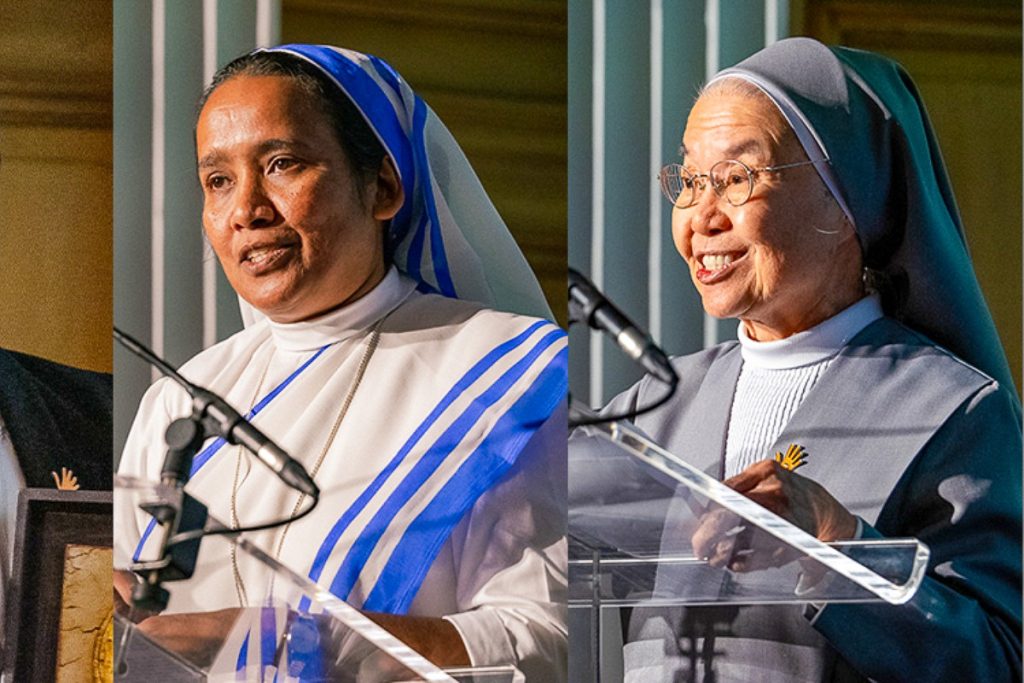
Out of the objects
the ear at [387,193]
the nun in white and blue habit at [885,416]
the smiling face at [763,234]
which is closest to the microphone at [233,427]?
the ear at [387,193]

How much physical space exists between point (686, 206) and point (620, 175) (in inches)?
5.1

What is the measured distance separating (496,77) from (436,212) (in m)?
0.26

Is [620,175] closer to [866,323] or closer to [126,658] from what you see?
[866,323]

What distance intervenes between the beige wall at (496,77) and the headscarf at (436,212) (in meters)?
0.02

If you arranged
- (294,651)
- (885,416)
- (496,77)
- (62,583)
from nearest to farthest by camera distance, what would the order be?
(885,416), (294,651), (496,77), (62,583)

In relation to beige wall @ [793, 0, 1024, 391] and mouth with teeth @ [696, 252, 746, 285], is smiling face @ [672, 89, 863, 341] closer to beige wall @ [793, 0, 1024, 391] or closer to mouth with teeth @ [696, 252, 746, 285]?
mouth with teeth @ [696, 252, 746, 285]

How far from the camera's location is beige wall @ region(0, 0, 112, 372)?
2.90 metres

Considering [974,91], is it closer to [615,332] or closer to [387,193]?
[615,332]

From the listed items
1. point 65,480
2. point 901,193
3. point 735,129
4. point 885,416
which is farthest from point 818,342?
point 65,480

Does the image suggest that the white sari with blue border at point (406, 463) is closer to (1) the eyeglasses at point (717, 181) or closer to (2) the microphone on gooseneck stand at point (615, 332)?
(2) the microphone on gooseneck stand at point (615, 332)

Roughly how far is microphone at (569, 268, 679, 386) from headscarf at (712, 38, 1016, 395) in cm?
38

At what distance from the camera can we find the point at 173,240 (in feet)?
8.88

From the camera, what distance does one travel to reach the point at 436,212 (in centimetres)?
272

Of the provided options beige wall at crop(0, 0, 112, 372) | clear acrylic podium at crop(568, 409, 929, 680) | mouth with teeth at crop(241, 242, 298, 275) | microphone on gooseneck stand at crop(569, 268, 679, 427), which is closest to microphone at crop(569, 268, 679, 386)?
microphone on gooseneck stand at crop(569, 268, 679, 427)
